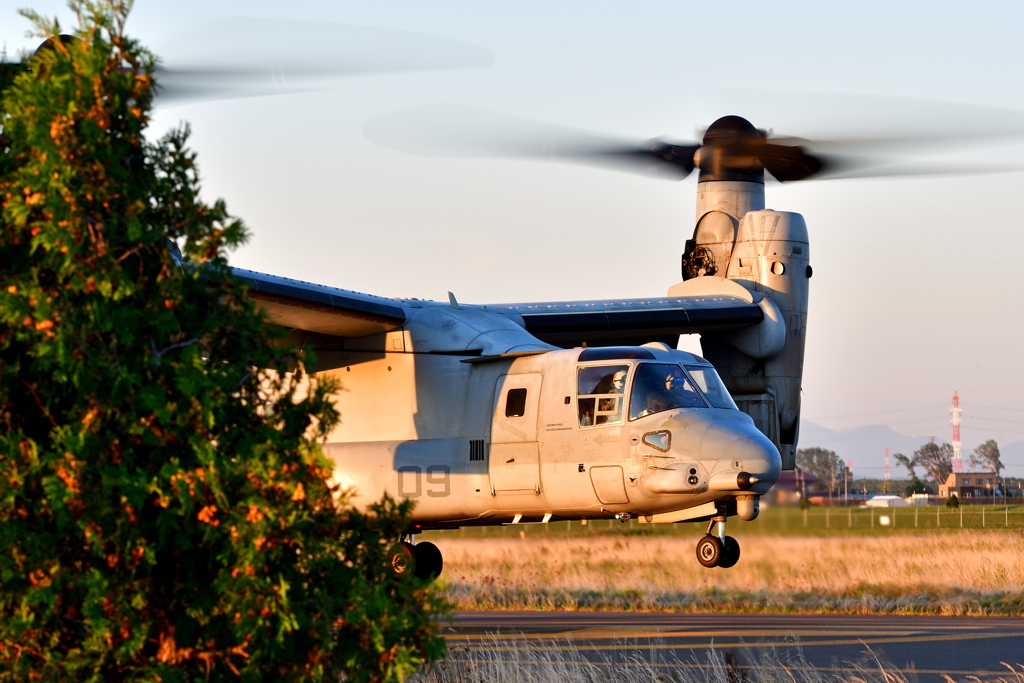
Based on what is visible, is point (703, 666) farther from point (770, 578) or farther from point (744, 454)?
point (770, 578)

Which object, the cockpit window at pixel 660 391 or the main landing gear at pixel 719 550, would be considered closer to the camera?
the cockpit window at pixel 660 391

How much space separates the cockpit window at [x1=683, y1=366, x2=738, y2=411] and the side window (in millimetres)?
1989

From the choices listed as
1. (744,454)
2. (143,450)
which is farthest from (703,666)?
(143,450)

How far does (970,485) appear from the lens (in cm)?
8838

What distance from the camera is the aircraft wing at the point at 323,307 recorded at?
14.7 meters

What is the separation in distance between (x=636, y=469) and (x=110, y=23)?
9.69 meters

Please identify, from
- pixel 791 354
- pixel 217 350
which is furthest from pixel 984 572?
pixel 217 350

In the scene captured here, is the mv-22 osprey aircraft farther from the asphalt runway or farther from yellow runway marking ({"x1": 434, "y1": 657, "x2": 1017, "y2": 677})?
yellow runway marking ({"x1": 434, "y1": 657, "x2": 1017, "y2": 677})

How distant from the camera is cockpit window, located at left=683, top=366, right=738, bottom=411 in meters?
Result: 14.4

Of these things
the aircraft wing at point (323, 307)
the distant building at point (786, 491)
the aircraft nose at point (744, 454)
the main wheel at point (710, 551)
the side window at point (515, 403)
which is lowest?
the main wheel at point (710, 551)

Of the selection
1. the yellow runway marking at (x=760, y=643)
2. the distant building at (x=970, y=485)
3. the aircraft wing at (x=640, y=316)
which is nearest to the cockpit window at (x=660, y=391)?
the yellow runway marking at (x=760, y=643)

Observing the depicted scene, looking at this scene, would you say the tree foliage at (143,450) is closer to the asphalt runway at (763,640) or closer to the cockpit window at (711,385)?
the asphalt runway at (763,640)

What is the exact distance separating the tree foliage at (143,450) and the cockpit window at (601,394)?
9212 mm

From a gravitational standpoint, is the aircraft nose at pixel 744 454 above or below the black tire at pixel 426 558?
above
